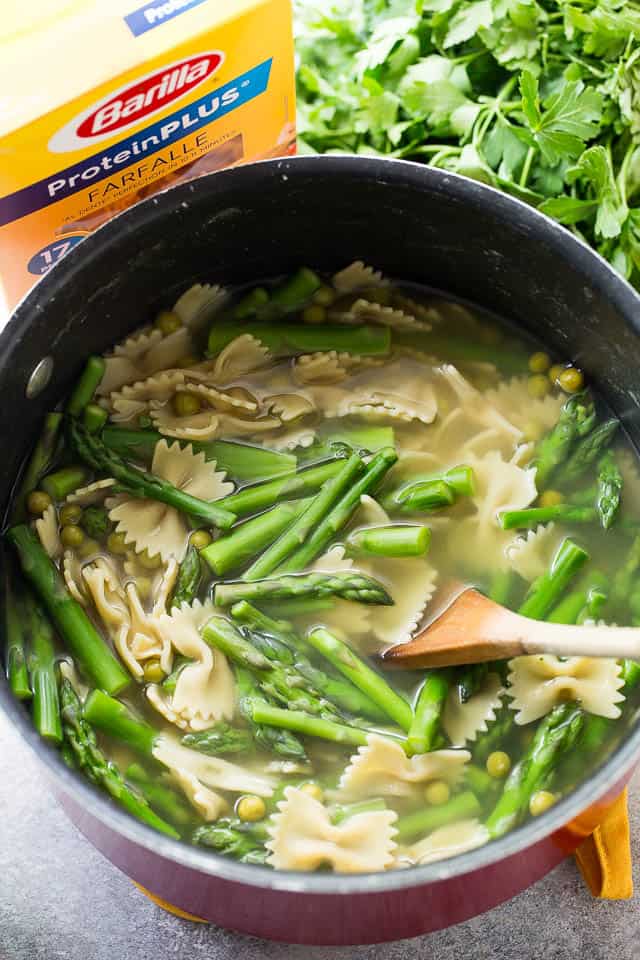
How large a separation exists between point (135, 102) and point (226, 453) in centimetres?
76

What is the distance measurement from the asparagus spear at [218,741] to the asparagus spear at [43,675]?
9.6 inches

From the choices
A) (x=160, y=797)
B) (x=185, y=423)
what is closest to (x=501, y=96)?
(x=185, y=423)

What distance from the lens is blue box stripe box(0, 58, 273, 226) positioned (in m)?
2.20

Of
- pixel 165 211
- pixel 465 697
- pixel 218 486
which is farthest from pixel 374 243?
pixel 465 697

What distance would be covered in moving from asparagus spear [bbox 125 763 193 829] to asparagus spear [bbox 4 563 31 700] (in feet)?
0.80

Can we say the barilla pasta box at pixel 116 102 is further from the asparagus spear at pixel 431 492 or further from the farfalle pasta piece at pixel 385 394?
the asparagus spear at pixel 431 492

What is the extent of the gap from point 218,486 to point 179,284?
19.5 inches

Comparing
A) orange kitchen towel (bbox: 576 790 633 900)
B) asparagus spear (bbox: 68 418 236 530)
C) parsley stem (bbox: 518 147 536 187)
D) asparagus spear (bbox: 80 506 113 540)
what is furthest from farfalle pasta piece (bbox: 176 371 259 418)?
orange kitchen towel (bbox: 576 790 633 900)

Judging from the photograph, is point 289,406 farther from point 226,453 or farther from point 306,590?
point 306,590

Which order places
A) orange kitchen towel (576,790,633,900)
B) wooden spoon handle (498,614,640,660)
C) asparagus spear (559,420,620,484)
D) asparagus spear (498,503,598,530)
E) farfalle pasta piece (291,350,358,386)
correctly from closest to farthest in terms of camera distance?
wooden spoon handle (498,614,640,660)
orange kitchen towel (576,790,633,900)
asparagus spear (498,503,598,530)
asparagus spear (559,420,620,484)
farfalle pasta piece (291,350,358,386)

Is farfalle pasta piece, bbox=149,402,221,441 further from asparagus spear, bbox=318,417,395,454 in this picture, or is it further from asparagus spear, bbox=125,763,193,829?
asparagus spear, bbox=125,763,193,829

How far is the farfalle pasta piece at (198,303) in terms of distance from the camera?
2447mm

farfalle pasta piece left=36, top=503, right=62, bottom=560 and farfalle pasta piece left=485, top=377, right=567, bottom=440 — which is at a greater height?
farfalle pasta piece left=36, top=503, right=62, bottom=560

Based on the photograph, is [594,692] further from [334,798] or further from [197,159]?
[197,159]
